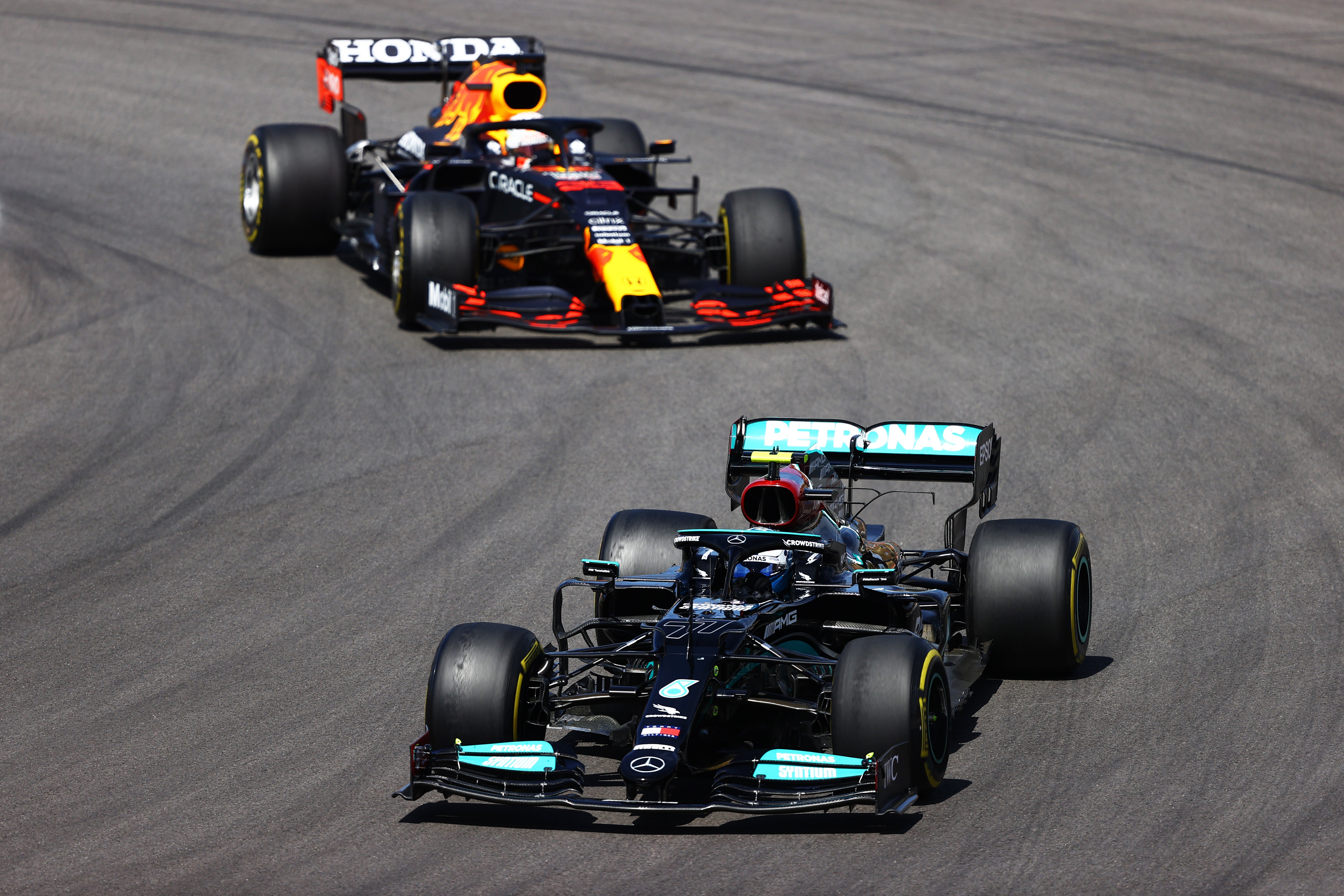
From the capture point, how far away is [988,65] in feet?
91.1

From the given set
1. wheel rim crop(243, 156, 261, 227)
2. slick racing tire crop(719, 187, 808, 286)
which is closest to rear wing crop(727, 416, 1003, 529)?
slick racing tire crop(719, 187, 808, 286)

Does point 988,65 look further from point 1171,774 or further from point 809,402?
point 1171,774

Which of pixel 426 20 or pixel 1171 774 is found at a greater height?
pixel 426 20

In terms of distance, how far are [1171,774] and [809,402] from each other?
24.4 feet

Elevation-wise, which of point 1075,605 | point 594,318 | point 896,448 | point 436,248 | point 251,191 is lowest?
point 1075,605

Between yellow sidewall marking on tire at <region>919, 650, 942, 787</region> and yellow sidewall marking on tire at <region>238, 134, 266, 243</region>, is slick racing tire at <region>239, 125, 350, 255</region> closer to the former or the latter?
yellow sidewall marking on tire at <region>238, 134, 266, 243</region>

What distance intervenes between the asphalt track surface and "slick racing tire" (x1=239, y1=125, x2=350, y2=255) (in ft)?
1.32

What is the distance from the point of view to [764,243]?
1747 centimetres

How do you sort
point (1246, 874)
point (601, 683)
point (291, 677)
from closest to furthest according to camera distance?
point (1246, 874)
point (601, 683)
point (291, 677)

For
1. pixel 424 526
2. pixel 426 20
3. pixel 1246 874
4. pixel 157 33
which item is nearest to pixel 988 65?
pixel 426 20

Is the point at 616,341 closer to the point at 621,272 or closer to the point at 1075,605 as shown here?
the point at 621,272

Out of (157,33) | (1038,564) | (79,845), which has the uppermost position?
(157,33)

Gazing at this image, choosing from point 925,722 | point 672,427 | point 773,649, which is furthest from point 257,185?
→ point 925,722

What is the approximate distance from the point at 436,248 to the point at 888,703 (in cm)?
997
